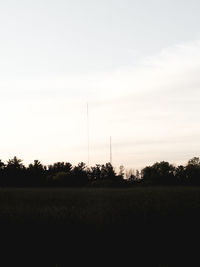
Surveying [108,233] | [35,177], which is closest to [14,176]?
[35,177]

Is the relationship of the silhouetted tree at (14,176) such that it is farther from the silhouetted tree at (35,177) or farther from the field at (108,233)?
the field at (108,233)

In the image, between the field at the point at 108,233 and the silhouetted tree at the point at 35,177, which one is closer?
the field at the point at 108,233

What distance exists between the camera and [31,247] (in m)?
8.24

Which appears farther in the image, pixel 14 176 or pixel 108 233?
pixel 14 176

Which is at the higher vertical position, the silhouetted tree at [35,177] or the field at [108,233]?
the silhouetted tree at [35,177]

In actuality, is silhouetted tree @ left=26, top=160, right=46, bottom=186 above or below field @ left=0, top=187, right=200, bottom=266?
above

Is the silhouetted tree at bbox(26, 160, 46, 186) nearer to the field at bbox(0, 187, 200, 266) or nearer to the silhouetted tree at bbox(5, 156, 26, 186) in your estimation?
the silhouetted tree at bbox(5, 156, 26, 186)

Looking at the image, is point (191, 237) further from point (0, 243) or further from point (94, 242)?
point (0, 243)

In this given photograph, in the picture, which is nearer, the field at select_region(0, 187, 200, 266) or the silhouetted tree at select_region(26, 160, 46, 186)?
the field at select_region(0, 187, 200, 266)

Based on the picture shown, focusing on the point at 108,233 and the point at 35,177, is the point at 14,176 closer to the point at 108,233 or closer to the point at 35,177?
the point at 35,177

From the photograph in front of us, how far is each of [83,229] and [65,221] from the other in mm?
1394

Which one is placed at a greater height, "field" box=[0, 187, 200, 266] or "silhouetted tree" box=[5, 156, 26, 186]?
"silhouetted tree" box=[5, 156, 26, 186]

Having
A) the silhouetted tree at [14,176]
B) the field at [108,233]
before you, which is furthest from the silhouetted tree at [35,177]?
the field at [108,233]

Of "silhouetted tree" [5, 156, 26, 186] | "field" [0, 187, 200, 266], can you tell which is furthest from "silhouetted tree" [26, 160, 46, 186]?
"field" [0, 187, 200, 266]
